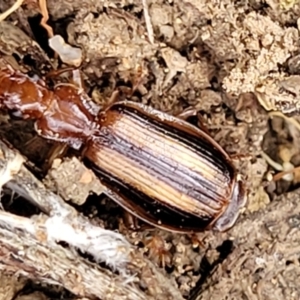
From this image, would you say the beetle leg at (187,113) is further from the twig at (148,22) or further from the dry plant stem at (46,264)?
the dry plant stem at (46,264)

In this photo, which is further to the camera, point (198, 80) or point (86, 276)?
point (198, 80)

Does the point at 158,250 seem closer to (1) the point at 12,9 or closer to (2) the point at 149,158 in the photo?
(2) the point at 149,158

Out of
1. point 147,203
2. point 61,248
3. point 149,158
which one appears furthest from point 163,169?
point 61,248

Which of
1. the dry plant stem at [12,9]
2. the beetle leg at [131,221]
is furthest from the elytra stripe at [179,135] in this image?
the dry plant stem at [12,9]

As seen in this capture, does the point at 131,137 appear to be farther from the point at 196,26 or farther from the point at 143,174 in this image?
the point at 196,26

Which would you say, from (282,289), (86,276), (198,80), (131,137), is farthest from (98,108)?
(282,289)

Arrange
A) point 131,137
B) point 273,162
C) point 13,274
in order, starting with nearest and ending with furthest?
point 13,274 → point 131,137 → point 273,162
